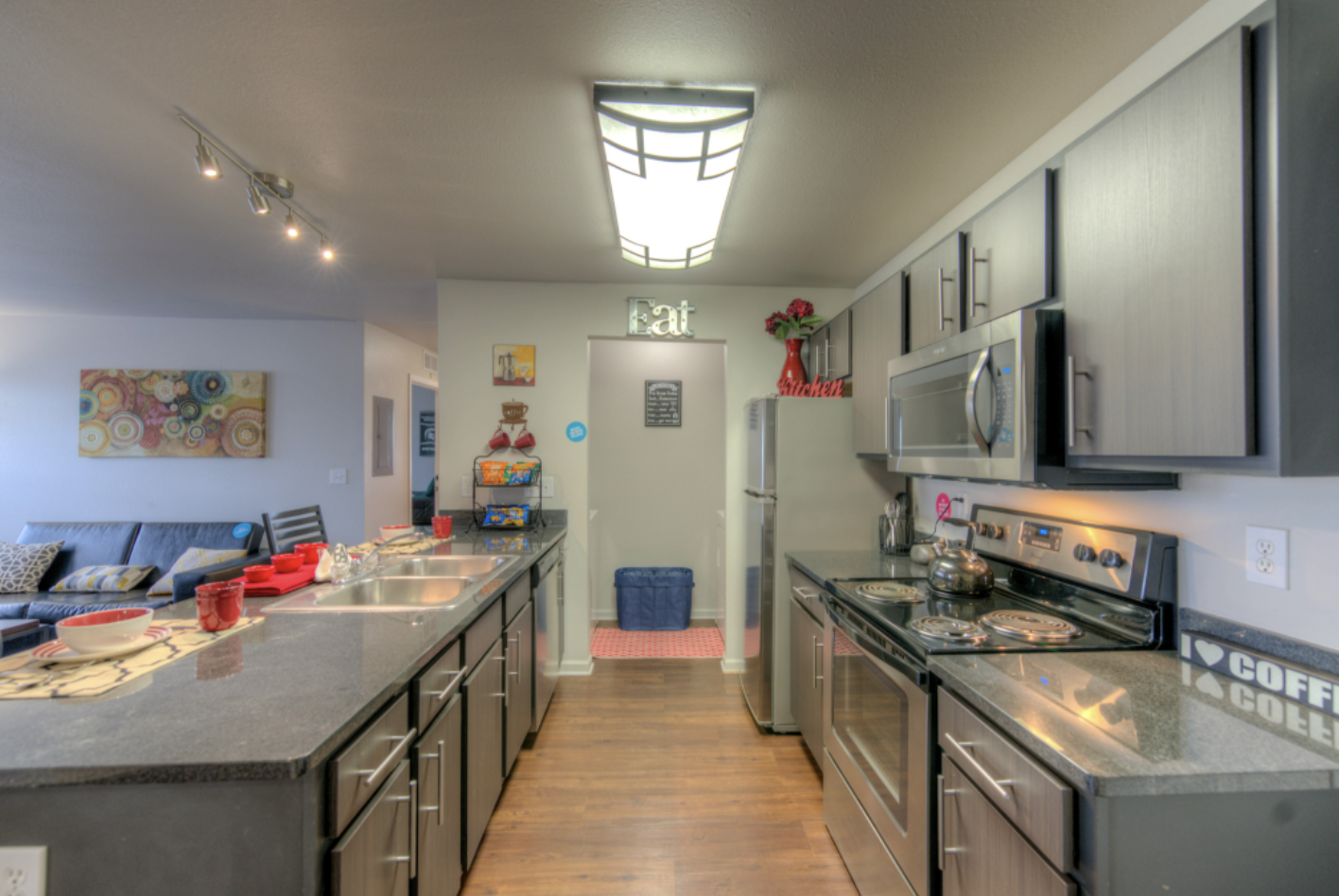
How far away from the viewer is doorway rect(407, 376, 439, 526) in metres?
5.95

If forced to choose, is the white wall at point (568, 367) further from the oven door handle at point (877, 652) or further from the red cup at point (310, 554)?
the oven door handle at point (877, 652)

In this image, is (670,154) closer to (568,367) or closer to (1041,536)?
(1041,536)

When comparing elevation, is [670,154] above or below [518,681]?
above

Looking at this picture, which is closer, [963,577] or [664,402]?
[963,577]

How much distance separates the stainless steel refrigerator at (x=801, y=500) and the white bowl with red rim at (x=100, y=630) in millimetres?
2188

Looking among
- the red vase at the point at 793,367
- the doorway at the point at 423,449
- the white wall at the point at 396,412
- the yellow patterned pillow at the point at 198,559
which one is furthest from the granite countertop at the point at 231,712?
the doorway at the point at 423,449

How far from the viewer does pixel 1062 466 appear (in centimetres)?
139

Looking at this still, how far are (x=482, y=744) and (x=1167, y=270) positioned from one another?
2.12 meters

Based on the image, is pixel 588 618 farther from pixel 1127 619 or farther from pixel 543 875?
pixel 1127 619

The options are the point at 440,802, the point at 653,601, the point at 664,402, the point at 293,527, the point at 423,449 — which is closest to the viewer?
the point at 440,802

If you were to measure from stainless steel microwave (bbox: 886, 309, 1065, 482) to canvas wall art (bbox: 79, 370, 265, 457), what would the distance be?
15.6ft

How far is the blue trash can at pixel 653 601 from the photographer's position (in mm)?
4160

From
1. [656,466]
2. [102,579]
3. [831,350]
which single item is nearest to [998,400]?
[831,350]

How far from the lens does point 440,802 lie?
4.66 ft
